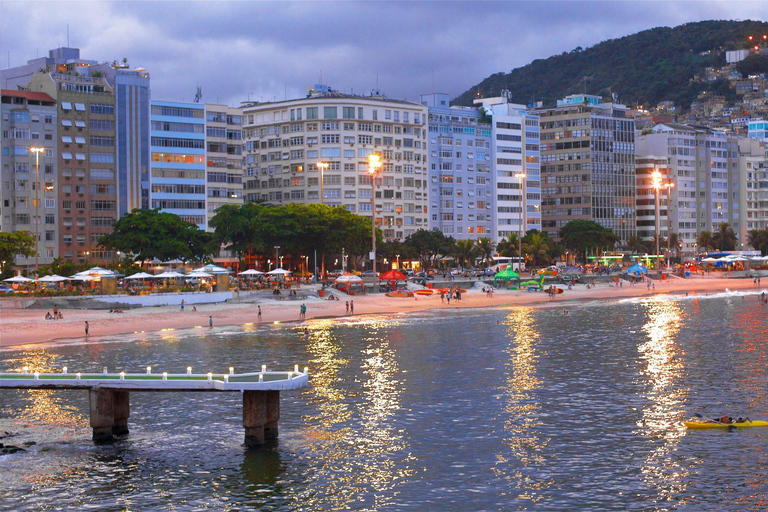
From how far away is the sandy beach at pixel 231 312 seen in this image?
72.1 meters

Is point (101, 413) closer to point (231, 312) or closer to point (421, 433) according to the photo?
point (421, 433)

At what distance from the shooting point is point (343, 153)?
167 meters

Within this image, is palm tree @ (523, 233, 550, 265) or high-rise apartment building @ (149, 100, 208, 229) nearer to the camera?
high-rise apartment building @ (149, 100, 208, 229)

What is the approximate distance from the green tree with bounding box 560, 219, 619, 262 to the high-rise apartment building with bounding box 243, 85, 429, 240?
31.6m

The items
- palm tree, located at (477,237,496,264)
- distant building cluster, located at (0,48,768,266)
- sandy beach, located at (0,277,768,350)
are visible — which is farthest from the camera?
palm tree, located at (477,237,496,264)

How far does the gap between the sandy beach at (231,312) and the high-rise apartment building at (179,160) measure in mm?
47007

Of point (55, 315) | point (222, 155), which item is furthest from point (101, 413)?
point (222, 155)

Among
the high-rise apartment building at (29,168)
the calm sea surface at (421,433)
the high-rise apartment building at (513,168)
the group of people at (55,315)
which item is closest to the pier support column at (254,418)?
the calm sea surface at (421,433)

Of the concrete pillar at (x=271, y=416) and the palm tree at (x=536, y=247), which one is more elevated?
the palm tree at (x=536, y=247)

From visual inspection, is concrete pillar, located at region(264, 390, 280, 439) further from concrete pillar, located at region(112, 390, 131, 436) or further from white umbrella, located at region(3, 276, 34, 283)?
white umbrella, located at region(3, 276, 34, 283)

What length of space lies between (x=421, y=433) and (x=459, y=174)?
153241 mm

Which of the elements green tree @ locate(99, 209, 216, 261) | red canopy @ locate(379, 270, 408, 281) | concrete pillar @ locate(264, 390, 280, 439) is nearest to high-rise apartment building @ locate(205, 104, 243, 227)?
green tree @ locate(99, 209, 216, 261)

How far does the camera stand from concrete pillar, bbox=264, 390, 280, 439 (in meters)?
34.8

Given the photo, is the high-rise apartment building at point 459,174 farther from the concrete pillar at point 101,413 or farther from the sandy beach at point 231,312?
the concrete pillar at point 101,413
